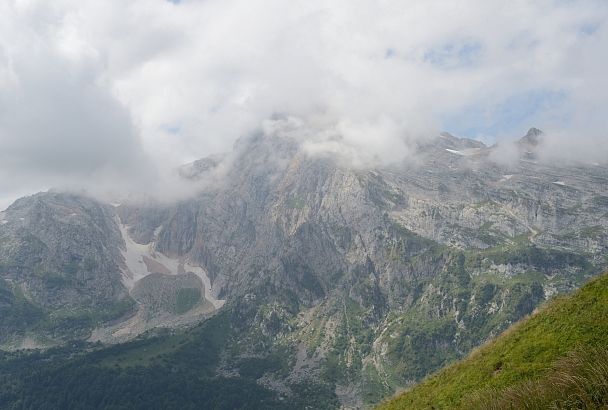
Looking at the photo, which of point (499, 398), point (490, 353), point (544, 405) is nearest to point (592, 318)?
point (490, 353)

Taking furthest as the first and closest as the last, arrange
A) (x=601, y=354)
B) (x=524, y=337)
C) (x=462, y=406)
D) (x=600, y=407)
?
(x=524, y=337) < (x=462, y=406) < (x=601, y=354) < (x=600, y=407)

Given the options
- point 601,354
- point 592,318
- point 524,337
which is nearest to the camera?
point 601,354

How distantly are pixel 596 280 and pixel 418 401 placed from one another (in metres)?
21.7

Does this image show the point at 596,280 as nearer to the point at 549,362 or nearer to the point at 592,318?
the point at 592,318

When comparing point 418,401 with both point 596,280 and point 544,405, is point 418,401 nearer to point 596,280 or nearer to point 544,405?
point 596,280

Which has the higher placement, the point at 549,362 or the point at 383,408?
the point at 549,362

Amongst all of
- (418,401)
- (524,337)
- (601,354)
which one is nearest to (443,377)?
(418,401)

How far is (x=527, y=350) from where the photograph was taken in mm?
50531

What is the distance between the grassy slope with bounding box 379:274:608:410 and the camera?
46.1 meters

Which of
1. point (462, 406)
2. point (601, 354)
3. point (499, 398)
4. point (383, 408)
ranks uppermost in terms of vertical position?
point (601, 354)

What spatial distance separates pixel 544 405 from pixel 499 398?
572 cm

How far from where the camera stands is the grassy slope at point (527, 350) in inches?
1816

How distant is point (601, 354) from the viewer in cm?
3419

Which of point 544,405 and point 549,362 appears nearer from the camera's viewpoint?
point 544,405
